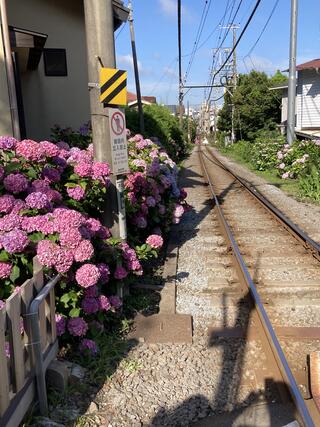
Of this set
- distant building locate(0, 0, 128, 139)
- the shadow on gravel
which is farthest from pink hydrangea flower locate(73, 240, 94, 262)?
distant building locate(0, 0, 128, 139)

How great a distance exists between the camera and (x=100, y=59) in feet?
15.6

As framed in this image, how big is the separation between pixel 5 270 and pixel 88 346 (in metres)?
1.11

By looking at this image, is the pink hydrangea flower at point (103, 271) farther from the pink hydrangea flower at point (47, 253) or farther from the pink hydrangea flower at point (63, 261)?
the pink hydrangea flower at point (47, 253)

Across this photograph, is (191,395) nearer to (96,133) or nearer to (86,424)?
(86,424)

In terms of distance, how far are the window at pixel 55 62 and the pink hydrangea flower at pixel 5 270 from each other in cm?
833

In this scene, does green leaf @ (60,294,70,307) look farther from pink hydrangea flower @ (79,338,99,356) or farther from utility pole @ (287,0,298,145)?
utility pole @ (287,0,298,145)

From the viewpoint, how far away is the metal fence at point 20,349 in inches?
100

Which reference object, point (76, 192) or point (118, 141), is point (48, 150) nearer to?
point (76, 192)

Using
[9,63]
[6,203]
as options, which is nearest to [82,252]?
[6,203]

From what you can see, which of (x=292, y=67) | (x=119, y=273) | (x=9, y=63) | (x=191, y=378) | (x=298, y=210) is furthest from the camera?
(x=292, y=67)

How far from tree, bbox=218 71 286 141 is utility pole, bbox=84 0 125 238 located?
38.6 metres

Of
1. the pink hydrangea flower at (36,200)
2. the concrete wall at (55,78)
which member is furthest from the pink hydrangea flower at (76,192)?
the concrete wall at (55,78)

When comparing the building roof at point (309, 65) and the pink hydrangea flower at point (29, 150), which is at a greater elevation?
the building roof at point (309, 65)

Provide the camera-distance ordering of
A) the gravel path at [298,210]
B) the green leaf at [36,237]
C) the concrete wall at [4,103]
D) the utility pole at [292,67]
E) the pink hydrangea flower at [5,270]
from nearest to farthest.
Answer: the pink hydrangea flower at [5,270]
the green leaf at [36,237]
the concrete wall at [4,103]
the gravel path at [298,210]
the utility pole at [292,67]
